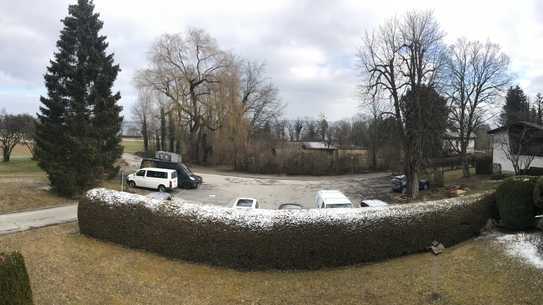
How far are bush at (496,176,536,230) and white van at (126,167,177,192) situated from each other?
806 inches

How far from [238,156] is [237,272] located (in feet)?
112

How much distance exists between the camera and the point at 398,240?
10797 millimetres

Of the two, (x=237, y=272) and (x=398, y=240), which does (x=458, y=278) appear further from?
(x=237, y=272)

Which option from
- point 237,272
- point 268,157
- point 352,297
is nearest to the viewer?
point 352,297

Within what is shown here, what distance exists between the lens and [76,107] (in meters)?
20.0

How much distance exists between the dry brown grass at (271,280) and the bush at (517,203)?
1240mm

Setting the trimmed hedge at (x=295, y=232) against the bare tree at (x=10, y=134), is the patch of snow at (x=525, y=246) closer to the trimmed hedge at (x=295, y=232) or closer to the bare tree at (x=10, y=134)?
the trimmed hedge at (x=295, y=232)

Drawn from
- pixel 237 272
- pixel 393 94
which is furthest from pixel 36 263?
pixel 393 94

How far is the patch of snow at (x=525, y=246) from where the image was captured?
8.96m

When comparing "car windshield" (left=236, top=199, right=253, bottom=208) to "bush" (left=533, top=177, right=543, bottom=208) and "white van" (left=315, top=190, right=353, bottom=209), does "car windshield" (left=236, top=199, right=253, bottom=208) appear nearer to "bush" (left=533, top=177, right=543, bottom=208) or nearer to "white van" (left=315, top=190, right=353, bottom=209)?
"white van" (left=315, top=190, right=353, bottom=209)

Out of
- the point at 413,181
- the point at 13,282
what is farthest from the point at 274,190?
the point at 13,282

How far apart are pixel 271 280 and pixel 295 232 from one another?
143cm

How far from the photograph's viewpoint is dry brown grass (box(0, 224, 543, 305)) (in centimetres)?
823

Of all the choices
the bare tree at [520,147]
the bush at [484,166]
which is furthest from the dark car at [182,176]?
the bush at [484,166]
